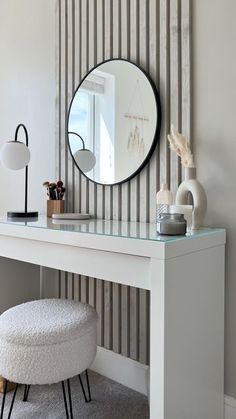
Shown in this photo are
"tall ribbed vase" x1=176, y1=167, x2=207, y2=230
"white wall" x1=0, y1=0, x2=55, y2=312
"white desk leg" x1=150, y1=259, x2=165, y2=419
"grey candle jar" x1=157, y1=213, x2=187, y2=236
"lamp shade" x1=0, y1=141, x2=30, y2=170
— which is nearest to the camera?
"white desk leg" x1=150, y1=259, x2=165, y2=419

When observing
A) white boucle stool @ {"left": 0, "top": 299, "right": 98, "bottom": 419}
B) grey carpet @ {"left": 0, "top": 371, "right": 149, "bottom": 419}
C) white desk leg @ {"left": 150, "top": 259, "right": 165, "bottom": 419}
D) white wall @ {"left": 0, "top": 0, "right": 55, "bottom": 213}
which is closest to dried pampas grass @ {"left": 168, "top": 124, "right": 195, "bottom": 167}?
white desk leg @ {"left": 150, "top": 259, "right": 165, "bottom": 419}

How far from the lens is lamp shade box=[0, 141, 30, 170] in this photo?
1.81 meters

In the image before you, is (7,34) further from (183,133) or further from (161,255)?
(161,255)

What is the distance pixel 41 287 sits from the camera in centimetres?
217

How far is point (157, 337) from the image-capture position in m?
1.06

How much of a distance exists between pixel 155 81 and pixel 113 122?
A: 0.30 metres

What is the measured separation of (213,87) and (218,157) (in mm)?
280

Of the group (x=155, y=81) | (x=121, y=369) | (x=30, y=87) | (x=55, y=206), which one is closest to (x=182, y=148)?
(x=155, y=81)

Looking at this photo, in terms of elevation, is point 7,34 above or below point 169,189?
above

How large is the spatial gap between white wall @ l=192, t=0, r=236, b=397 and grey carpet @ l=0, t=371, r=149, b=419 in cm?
43

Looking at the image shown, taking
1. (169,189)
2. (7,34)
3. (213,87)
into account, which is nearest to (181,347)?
(169,189)

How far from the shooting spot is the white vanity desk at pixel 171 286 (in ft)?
3.48

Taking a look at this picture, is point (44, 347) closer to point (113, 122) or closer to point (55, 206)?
point (55, 206)

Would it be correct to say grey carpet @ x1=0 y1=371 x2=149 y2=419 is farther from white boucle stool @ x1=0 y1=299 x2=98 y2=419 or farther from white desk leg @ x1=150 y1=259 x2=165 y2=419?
white desk leg @ x1=150 y1=259 x2=165 y2=419
